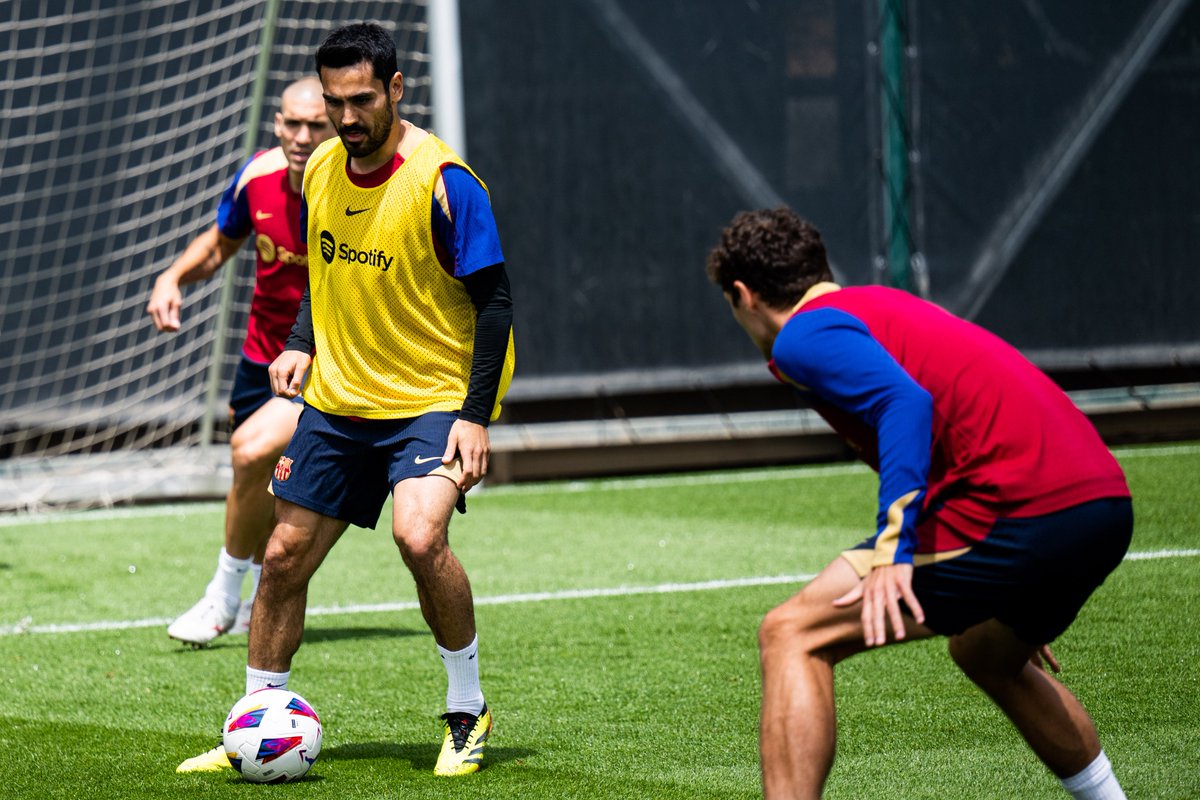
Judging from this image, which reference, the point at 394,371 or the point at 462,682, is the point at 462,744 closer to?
the point at 462,682

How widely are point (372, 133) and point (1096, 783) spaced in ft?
7.80

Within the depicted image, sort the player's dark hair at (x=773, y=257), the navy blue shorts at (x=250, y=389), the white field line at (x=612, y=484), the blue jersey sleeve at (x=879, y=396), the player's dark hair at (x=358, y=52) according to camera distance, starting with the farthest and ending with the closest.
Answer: the white field line at (x=612, y=484) → the navy blue shorts at (x=250, y=389) → the player's dark hair at (x=358, y=52) → the player's dark hair at (x=773, y=257) → the blue jersey sleeve at (x=879, y=396)

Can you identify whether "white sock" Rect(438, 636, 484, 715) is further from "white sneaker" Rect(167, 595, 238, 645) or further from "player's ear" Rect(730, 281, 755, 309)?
"white sneaker" Rect(167, 595, 238, 645)

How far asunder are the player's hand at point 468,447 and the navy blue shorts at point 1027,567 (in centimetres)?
142

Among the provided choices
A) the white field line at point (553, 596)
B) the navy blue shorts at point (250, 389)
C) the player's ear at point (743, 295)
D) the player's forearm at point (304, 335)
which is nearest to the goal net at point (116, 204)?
the white field line at point (553, 596)

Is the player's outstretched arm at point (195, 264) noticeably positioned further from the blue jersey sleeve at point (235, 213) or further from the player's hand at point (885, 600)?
A: the player's hand at point (885, 600)

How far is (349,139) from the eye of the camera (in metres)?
4.19

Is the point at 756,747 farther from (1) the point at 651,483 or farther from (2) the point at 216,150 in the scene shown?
(2) the point at 216,150

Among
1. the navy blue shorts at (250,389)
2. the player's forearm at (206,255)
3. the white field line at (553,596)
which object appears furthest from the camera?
the white field line at (553,596)

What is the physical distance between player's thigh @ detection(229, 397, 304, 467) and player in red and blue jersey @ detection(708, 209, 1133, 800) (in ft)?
9.89

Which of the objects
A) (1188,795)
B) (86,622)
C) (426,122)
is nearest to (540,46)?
(426,122)

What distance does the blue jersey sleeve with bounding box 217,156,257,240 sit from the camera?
6.03m

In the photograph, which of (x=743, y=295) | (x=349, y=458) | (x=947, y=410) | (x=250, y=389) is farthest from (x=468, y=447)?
(x=250, y=389)

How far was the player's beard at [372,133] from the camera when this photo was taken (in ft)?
13.7
